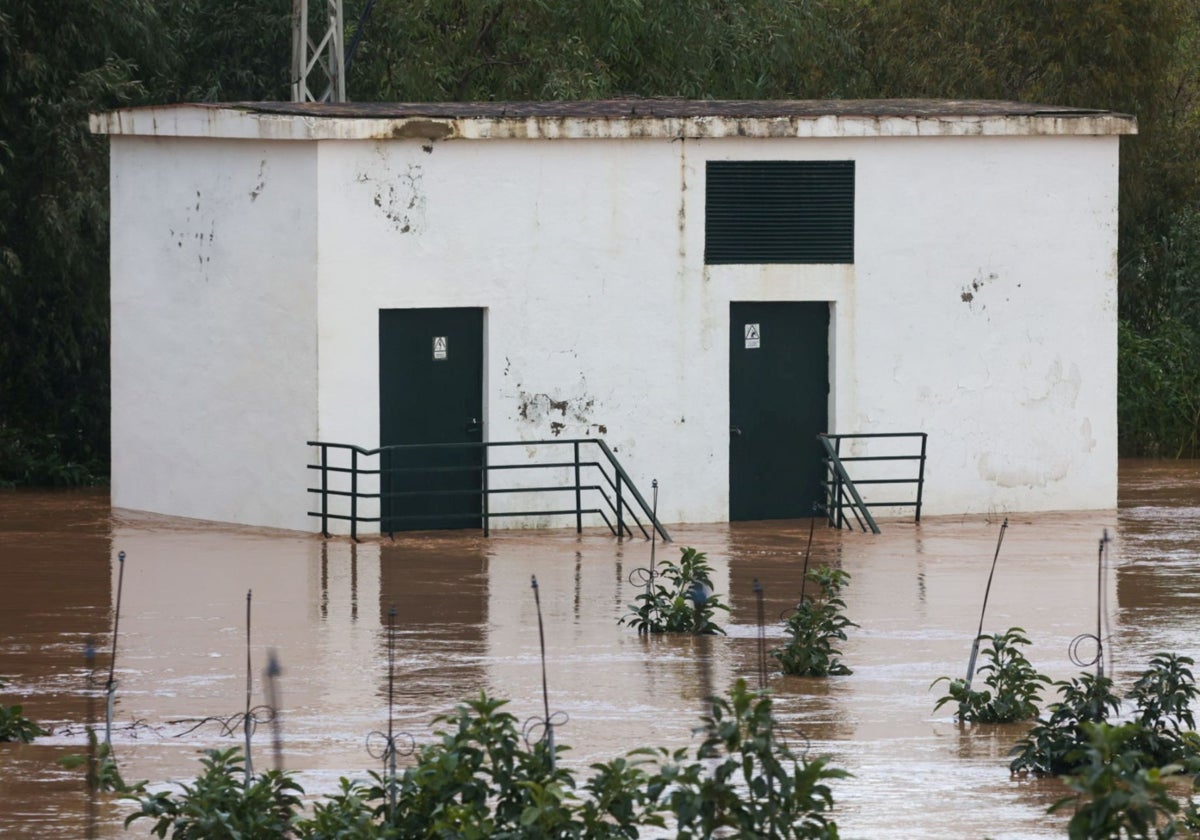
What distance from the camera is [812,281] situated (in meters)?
23.7

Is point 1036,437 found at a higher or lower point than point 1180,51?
lower

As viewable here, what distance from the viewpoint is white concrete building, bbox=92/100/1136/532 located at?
72.9ft

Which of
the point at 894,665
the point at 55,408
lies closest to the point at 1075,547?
the point at 894,665


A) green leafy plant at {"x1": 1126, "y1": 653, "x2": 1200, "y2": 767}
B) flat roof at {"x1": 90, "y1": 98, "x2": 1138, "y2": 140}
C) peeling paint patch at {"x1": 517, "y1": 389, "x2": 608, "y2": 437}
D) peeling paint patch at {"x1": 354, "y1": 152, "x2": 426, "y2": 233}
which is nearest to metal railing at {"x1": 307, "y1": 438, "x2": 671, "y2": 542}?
peeling paint patch at {"x1": 517, "y1": 389, "x2": 608, "y2": 437}

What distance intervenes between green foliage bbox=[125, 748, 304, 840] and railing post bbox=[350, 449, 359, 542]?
1154 centimetres

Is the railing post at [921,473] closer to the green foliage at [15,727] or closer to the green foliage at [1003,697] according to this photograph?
the green foliage at [1003,697]

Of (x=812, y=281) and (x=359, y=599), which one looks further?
(x=812, y=281)

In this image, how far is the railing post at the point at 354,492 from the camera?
2130cm

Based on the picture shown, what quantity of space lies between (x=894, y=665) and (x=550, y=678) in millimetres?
2245

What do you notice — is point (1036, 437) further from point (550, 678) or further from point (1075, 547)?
point (550, 678)

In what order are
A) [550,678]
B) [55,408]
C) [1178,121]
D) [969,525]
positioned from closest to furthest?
[550,678]
[969,525]
[55,408]
[1178,121]

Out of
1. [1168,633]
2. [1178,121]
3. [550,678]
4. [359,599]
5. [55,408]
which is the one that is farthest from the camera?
[1178,121]

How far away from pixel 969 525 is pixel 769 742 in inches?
593

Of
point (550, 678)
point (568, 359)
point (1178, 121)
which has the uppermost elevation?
point (1178, 121)
